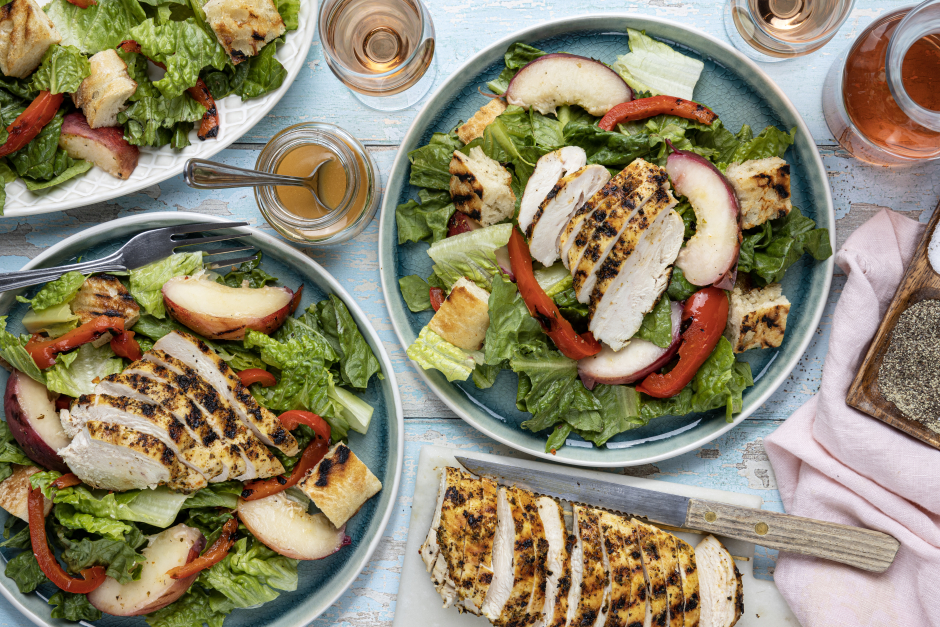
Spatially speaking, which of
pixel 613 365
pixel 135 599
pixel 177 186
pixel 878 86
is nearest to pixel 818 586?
pixel 613 365

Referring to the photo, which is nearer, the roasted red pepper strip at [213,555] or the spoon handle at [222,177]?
the spoon handle at [222,177]

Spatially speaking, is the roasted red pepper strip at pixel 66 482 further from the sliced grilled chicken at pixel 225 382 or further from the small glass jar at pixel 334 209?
the small glass jar at pixel 334 209

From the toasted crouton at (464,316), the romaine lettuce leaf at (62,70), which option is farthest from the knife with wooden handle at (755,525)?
the romaine lettuce leaf at (62,70)

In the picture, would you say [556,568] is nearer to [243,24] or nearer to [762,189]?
[762,189]

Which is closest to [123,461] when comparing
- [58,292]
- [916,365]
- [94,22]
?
[58,292]

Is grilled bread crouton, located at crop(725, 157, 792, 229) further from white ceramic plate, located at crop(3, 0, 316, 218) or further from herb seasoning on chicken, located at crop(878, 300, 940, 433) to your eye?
white ceramic plate, located at crop(3, 0, 316, 218)

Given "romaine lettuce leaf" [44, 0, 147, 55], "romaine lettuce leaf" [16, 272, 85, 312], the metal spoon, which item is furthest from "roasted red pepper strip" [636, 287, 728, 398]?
"romaine lettuce leaf" [44, 0, 147, 55]

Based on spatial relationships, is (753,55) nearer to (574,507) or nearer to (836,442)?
(836,442)
